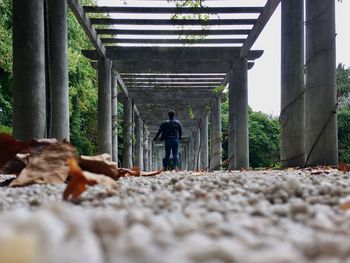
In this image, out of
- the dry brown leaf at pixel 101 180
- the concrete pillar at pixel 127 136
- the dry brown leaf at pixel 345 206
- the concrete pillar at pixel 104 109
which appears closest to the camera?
the dry brown leaf at pixel 345 206

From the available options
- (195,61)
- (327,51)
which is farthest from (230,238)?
(195,61)

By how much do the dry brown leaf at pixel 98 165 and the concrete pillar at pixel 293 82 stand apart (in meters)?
5.15

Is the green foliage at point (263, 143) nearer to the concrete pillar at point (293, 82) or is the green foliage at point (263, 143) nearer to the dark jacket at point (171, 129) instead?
the dark jacket at point (171, 129)

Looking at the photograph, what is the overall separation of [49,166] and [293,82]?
574 cm

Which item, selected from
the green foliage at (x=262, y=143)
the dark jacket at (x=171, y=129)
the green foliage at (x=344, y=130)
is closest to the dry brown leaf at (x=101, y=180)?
the dark jacket at (x=171, y=129)

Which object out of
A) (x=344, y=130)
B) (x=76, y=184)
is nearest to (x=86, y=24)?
(x=76, y=184)

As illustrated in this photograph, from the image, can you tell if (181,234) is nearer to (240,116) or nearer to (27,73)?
(27,73)

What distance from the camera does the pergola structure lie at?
19.8 feet

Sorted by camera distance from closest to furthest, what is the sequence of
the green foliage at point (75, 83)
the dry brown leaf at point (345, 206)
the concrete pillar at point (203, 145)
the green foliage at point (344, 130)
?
the dry brown leaf at point (345, 206) < the green foliage at point (75, 83) < the concrete pillar at point (203, 145) < the green foliage at point (344, 130)

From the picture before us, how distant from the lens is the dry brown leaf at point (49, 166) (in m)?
3.44

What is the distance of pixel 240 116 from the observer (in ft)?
41.6

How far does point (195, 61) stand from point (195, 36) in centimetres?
237

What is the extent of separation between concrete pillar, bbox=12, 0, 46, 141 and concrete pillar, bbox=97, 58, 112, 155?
20.3ft

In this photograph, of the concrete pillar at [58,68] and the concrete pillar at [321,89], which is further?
the concrete pillar at [58,68]
